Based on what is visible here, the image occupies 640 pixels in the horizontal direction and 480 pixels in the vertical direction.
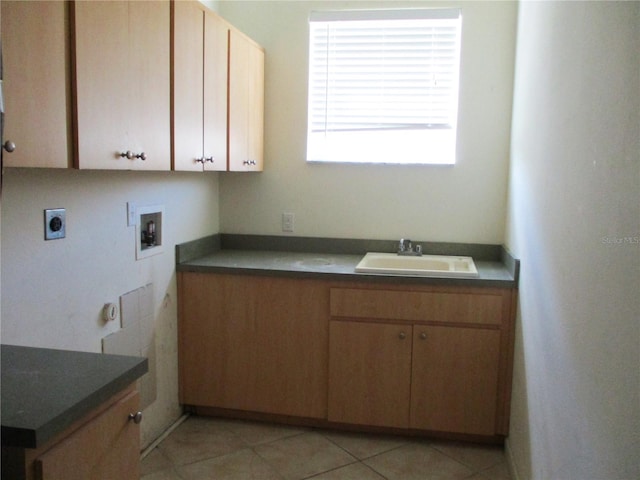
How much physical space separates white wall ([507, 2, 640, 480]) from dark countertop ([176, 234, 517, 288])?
0.86ft

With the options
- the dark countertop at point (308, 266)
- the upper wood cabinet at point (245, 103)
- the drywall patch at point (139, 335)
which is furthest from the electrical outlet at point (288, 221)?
the drywall patch at point (139, 335)

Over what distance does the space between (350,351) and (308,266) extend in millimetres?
481

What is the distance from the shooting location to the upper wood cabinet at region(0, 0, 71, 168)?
1.35 meters

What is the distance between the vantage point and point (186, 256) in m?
2.93

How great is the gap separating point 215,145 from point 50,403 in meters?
1.72

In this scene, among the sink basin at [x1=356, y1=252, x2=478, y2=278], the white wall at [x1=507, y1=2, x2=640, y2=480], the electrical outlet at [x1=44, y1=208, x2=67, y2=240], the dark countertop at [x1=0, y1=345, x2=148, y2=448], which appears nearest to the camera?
the dark countertop at [x1=0, y1=345, x2=148, y2=448]

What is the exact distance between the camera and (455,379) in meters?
2.69

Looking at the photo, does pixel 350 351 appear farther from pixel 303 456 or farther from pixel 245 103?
pixel 245 103

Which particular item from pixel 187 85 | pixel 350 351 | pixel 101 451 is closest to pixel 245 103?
pixel 187 85

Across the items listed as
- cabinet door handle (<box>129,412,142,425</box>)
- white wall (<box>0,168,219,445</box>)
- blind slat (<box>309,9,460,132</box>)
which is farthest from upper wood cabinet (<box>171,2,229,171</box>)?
cabinet door handle (<box>129,412,142,425</box>)

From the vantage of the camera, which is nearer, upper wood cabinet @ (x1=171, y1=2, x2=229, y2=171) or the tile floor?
upper wood cabinet @ (x1=171, y1=2, x2=229, y2=171)

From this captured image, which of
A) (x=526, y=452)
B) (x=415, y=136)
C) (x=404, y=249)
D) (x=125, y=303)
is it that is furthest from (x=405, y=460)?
(x=415, y=136)

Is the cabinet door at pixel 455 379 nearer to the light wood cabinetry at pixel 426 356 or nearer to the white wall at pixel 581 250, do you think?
the light wood cabinetry at pixel 426 356

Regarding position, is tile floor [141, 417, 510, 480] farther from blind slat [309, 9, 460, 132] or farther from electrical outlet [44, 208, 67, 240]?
blind slat [309, 9, 460, 132]
